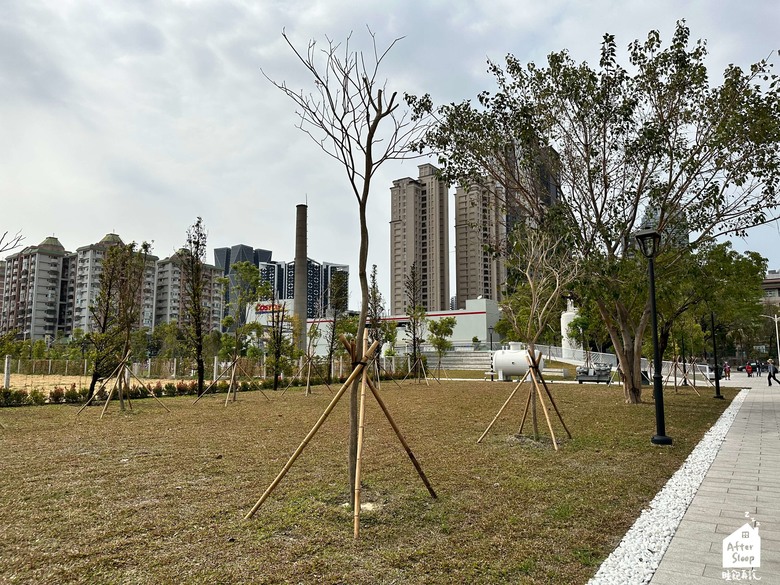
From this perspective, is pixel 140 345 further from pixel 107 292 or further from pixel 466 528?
pixel 466 528

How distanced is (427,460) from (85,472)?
3.98m

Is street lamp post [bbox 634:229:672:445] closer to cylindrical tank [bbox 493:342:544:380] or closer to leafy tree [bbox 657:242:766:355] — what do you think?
leafy tree [bbox 657:242:766:355]

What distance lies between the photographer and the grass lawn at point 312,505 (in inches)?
126

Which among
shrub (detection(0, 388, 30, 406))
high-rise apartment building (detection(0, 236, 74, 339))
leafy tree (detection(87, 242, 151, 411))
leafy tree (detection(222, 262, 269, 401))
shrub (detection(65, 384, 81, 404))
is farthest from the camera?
high-rise apartment building (detection(0, 236, 74, 339))

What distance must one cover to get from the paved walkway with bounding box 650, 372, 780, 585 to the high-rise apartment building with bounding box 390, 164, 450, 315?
71109mm

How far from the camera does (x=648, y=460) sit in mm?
6805

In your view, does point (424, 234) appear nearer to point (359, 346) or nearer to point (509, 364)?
point (509, 364)

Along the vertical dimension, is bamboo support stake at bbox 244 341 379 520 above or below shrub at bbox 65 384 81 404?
above

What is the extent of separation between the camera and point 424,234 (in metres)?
80.5

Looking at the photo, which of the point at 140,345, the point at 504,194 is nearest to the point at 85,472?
the point at 504,194

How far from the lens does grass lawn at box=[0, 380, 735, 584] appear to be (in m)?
3.20

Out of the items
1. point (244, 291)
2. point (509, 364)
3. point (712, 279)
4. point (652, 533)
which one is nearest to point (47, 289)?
point (244, 291)
